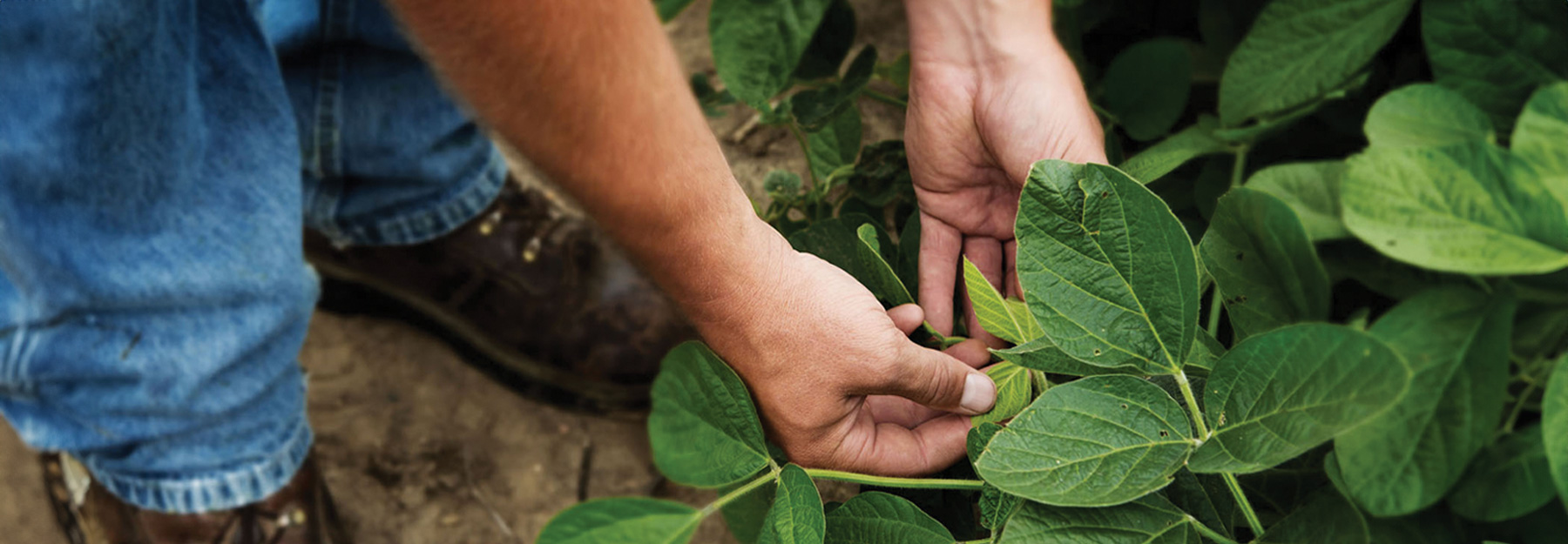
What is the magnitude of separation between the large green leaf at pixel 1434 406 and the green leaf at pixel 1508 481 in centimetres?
2

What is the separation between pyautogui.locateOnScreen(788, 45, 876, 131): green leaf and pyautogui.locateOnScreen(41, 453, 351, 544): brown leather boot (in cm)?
112

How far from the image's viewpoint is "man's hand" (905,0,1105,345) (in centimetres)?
100

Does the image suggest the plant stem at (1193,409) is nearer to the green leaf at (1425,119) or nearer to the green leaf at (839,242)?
the green leaf at (1425,119)

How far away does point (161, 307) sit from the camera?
1.33 metres

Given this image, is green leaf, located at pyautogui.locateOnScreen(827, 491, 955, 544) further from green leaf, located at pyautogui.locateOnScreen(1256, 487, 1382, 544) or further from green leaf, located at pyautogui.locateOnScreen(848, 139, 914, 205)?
green leaf, located at pyautogui.locateOnScreen(848, 139, 914, 205)

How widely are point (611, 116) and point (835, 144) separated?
1.87ft

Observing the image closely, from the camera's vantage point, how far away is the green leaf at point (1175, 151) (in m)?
0.85

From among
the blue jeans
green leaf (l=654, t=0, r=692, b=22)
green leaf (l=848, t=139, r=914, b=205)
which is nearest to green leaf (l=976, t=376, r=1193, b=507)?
green leaf (l=848, t=139, r=914, b=205)

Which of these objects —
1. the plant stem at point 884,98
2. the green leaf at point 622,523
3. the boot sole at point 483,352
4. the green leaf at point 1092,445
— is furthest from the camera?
the boot sole at point 483,352

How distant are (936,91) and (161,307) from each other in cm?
108

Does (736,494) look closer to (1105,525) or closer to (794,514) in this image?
(794,514)

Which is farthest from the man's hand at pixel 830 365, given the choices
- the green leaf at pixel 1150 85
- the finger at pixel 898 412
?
the green leaf at pixel 1150 85

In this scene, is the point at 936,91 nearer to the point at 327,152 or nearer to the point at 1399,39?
the point at 1399,39

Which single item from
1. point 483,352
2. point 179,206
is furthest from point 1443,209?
point 483,352
